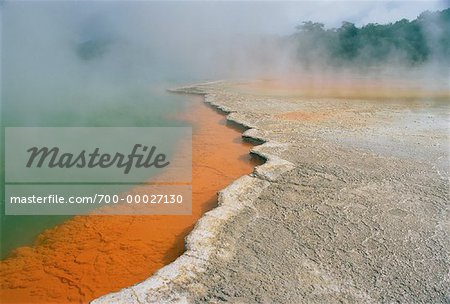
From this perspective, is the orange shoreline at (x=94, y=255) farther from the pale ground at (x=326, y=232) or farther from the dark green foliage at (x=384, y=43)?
the dark green foliage at (x=384, y=43)

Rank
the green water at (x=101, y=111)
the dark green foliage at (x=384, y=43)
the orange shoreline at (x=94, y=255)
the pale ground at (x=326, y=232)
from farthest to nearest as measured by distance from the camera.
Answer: the dark green foliage at (x=384, y=43), the green water at (x=101, y=111), the orange shoreline at (x=94, y=255), the pale ground at (x=326, y=232)

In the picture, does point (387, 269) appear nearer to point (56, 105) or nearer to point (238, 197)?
point (238, 197)

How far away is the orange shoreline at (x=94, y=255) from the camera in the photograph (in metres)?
2.67

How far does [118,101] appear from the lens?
10.4 m

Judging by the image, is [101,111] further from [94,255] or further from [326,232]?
[326,232]

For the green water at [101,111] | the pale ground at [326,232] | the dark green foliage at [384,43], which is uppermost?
the dark green foliage at [384,43]

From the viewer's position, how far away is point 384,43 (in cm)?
2620

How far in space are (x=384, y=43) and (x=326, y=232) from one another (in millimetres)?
26457

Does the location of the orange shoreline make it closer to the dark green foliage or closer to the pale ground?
the pale ground

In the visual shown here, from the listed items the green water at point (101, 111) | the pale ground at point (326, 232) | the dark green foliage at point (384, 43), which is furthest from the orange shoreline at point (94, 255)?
the dark green foliage at point (384, 43)

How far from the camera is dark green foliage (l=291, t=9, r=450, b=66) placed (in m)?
23.9

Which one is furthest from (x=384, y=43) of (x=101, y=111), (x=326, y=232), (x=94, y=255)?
(x=94, y=255)

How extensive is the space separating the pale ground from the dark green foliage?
20773mm

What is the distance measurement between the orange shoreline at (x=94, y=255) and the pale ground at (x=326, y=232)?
375mm
